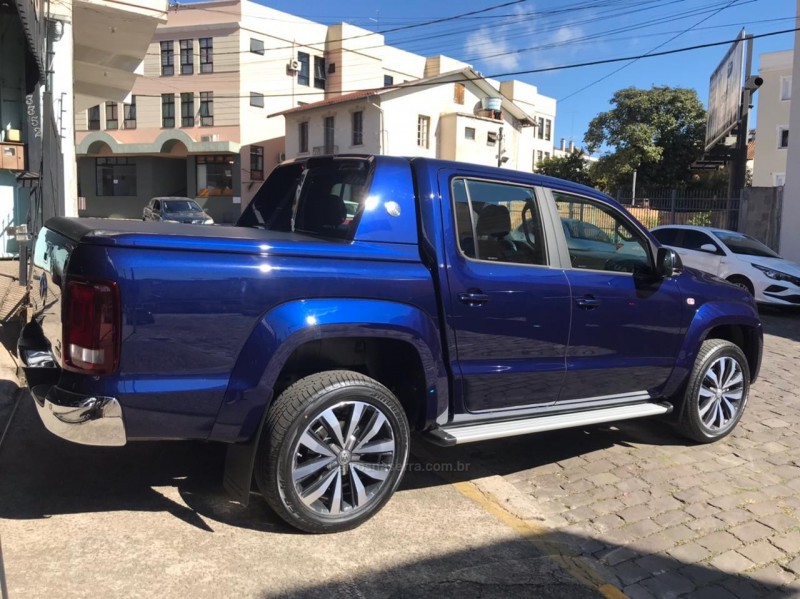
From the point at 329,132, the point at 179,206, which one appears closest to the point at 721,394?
the point at 179,206

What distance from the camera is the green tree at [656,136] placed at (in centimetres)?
3856

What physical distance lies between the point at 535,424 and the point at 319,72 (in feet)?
144

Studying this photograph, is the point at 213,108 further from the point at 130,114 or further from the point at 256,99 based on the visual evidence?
the point at 130,114

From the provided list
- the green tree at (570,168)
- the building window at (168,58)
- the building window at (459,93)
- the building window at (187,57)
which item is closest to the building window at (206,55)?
the building window at (187,57)

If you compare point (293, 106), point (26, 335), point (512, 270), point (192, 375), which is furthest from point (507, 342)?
point (293, 106)

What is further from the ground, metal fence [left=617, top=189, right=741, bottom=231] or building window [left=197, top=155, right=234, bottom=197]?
building window [left=197, top=155, right=234, bottom=197]

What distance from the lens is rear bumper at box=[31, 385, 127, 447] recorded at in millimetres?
2934

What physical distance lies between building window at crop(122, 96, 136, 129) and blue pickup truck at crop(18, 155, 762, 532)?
41572 millimetres

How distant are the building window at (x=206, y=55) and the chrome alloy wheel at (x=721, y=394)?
40341mm

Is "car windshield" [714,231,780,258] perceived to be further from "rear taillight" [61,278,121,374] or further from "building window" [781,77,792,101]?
"building window" [781,77,792,101]

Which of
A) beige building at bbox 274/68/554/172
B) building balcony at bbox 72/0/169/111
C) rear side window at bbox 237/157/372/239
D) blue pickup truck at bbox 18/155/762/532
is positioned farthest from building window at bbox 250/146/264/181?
blue pickup truck at bbox 18/155/762/532

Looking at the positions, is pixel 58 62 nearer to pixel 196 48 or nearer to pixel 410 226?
pixel 410 226

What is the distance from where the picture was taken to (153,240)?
2.96 m

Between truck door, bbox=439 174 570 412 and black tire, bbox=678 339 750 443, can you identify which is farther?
black tire, bbox=678 339 750 443
